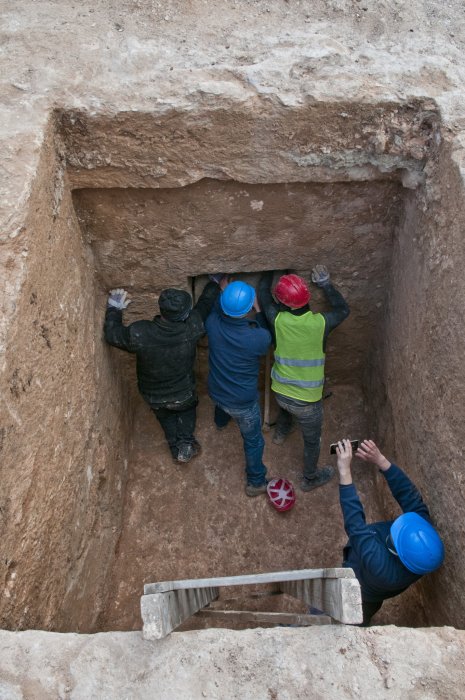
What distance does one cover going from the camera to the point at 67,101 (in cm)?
258

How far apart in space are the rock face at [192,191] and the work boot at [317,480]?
764 millimetres

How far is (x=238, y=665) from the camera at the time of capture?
1.73 m

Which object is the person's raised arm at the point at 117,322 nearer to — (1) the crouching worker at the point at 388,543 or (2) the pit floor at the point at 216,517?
(2) the pit floor at the point at 216,517

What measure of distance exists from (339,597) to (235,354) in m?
1.73

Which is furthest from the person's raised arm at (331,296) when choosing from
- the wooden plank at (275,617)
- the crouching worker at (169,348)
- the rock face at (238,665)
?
the rock face at (238,665)

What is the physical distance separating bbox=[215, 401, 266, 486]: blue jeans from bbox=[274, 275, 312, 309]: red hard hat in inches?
29.9

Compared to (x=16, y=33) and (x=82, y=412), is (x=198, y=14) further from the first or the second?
(x=82, y=412)

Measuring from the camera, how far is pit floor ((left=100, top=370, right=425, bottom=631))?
3.43m

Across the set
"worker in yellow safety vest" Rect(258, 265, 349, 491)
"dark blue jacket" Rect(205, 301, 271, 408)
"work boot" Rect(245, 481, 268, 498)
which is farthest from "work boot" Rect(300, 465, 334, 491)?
"dark blue jacket" Rect(205, 301, 271, 408)

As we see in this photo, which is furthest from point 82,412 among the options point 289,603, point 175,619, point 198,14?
point 198,14

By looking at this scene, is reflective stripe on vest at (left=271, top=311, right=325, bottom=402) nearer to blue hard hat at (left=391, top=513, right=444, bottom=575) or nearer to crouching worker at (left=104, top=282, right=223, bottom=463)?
crouching worker at (left=104, top=282, right=223, bottom=463)

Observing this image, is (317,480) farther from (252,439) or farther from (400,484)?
(400,484)

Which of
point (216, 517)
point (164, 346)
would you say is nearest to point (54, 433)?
point (164, 346)

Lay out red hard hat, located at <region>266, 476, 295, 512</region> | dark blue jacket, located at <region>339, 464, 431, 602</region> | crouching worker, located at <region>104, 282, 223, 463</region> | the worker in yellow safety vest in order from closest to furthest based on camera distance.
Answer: dark blue jacket, located at <region>339, 464, 431, 602</region>
crouching worker, located at <region>104, 282, 223, 463</region>
the worker in yellow safety vest
red hard hat, located at <region>266, 476, 295, 512</region>
